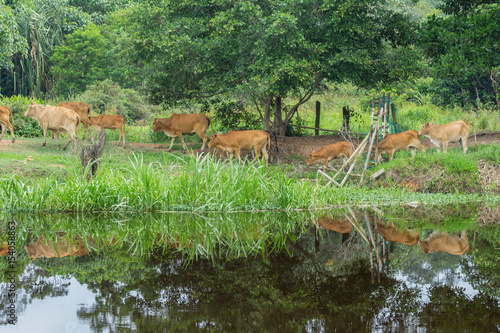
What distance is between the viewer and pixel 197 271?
188 inches

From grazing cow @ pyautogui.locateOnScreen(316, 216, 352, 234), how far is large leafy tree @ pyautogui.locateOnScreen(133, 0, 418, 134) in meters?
7.23

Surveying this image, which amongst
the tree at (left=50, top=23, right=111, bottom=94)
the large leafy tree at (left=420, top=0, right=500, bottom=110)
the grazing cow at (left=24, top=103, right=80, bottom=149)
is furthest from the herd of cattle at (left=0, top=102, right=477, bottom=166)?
the tree at (left=50, top=23, right=111, bottom=94)

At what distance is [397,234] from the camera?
22.4 feet

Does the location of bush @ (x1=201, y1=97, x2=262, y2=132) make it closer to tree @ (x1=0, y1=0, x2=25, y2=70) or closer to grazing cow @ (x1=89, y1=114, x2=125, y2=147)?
grazing cow @ (x1=89, y1=114, x2=125, y2=147)

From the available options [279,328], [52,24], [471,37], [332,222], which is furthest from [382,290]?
[52,24]

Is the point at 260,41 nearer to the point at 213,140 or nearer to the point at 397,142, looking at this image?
the point at 213,140

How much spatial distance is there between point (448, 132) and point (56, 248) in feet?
43.2

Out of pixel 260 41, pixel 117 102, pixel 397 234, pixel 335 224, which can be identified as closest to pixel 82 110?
pixel 260 41

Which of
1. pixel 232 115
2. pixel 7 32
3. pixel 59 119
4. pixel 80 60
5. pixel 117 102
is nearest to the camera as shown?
pixel 59 119

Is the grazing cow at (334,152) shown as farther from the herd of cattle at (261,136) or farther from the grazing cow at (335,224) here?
the grazing cow at (335,224)

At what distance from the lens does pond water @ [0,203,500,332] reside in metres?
3.50

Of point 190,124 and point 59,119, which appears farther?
point 190,124

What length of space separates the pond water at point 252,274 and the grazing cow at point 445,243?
0.02 meters

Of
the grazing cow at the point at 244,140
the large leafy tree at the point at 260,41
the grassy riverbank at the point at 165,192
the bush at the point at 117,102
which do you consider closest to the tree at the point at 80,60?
the bush at the point at 117,102
